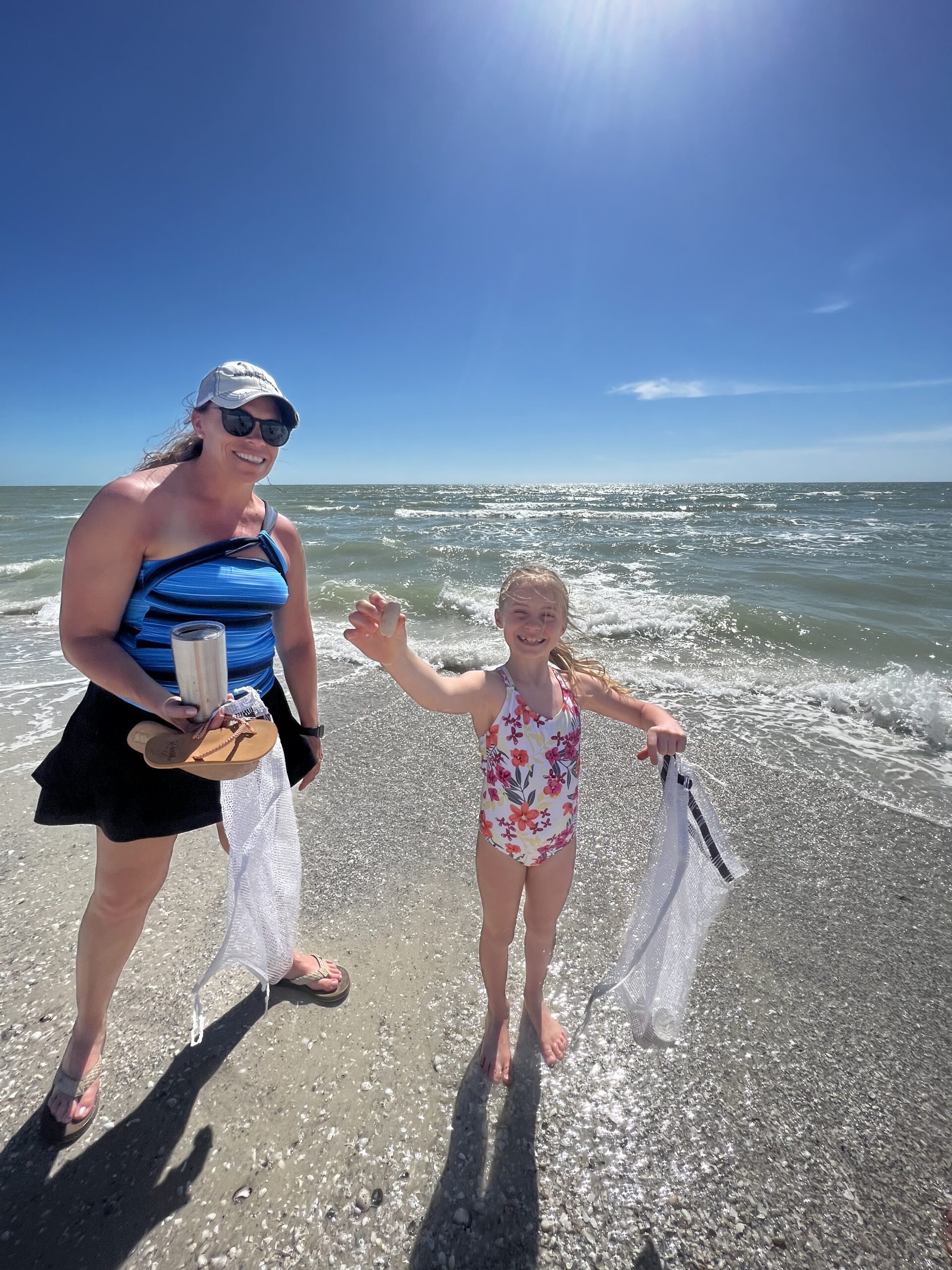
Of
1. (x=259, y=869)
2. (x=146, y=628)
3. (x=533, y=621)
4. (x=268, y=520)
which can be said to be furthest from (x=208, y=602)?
(x=533, y=621)

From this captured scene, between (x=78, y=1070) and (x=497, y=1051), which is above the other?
(x=78, y=1070)

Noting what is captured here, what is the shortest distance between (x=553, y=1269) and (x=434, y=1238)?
348 mm

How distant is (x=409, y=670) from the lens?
1.78 metres

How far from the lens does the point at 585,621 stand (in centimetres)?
861

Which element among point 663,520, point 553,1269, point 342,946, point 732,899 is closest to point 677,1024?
point 553,1269

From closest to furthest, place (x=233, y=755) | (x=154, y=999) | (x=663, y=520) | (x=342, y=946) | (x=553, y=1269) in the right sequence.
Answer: (x=233, y=755), (x=553, y=1269), (x=154, y=999), (x=342, y=946), (x=663, y=520)

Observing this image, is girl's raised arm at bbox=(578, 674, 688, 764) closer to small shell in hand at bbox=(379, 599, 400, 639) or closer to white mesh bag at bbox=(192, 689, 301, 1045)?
small shell in hand at bbox=(379, 599, 400, 639)

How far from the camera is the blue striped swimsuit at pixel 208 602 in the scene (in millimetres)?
1593

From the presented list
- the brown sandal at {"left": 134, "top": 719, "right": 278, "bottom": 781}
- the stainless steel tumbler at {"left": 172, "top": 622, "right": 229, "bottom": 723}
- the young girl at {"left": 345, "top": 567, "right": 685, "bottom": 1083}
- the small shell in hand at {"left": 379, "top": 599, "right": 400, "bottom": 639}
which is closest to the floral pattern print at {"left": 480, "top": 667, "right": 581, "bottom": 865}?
the young girl at {"left": 345, "top": 567, "right": 685, "bottom": 1083}

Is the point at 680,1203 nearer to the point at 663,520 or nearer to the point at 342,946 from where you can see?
the point at 342,946

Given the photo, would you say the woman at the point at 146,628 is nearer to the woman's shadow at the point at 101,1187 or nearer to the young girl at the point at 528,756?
the woman's shadow at the point at 101,1187

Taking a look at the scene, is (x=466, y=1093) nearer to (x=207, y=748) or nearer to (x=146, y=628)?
(x=207, y=748)

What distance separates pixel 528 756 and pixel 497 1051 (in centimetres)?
115

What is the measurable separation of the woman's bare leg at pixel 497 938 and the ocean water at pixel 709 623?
933mm
